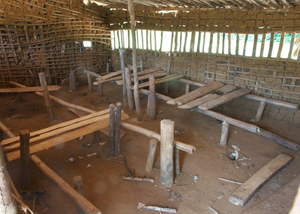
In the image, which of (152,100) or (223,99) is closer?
(223,99)

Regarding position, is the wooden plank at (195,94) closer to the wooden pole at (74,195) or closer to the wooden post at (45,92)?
the wooden pole at (74,195)

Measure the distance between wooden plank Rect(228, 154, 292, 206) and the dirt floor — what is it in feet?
0.36

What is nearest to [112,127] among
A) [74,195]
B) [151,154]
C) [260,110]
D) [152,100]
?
[151,154]

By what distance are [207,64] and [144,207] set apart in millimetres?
5639

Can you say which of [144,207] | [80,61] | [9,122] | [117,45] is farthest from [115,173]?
[117,45]

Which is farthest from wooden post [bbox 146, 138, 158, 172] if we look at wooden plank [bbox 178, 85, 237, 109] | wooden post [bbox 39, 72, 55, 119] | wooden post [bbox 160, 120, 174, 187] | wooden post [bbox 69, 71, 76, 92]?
wooden post [bbox 69, 71, 76, 92]

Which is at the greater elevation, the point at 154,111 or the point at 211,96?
the point at 211,96

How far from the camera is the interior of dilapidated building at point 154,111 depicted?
3.44 m

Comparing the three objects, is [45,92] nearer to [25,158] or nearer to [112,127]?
[112,127]

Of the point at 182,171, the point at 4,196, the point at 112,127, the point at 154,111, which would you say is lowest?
the point at 182,171

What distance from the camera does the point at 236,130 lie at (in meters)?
5.92

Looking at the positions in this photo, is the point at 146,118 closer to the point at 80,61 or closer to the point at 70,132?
the point at 70,132

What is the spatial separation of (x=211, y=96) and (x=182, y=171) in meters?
2.65

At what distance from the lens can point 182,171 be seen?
4227 millimetres
